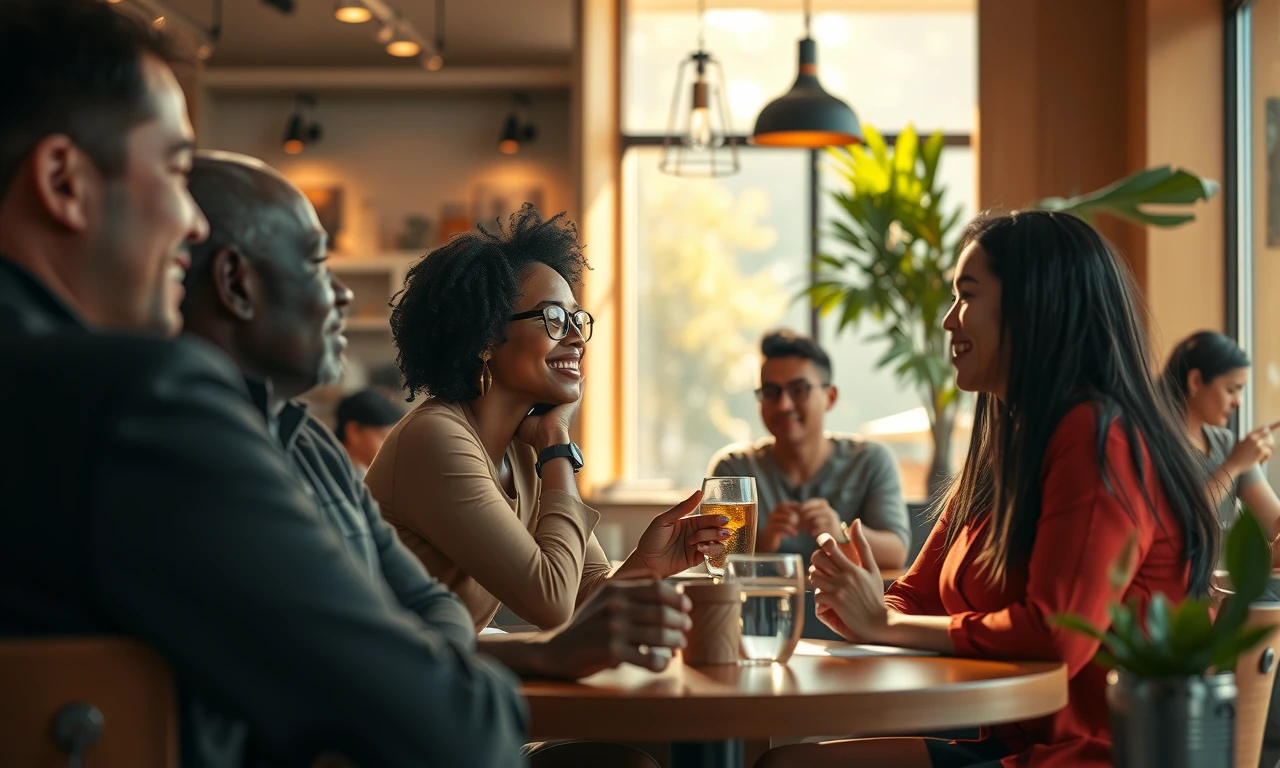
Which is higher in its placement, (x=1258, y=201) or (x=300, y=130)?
(x=300, y=130)

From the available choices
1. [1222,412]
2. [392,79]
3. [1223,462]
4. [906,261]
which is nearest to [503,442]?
[1223,462]

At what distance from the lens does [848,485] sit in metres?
4.32

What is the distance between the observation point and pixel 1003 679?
5.09 feet

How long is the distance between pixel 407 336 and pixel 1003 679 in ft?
4.40

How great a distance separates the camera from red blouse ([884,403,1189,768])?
5.67 feet

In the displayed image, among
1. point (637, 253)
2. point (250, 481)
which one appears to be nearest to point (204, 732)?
point (250, 481)

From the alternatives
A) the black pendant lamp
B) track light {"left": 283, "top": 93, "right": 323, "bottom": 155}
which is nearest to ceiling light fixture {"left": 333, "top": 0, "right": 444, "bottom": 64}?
track light {"left": 283, "top": 93, "right": 323, "bottom": 155}

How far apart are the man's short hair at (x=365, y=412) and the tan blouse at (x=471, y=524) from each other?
2644mm

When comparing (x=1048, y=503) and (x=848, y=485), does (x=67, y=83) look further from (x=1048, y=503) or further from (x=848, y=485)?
(x=848, y=485)

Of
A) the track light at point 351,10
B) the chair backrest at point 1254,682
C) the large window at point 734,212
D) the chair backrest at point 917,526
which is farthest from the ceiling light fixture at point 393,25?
the chair backrest at point 1254,682

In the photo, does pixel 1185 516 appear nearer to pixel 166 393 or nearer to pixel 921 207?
pixel 166 393

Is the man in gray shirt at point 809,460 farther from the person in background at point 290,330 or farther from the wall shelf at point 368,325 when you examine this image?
the wall shelf at point 368,325

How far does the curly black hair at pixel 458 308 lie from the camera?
2.40 m

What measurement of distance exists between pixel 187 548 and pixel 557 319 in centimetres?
162
